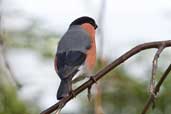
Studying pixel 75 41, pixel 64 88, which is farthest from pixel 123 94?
pixel 64 88

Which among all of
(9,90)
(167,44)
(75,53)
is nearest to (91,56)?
(75,53)

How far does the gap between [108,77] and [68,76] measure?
3.21ft

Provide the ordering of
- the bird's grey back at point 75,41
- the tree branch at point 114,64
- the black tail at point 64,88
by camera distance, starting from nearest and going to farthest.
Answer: the tree branch at point 114,64 < the black tail at point 64,88 < the bird's grey back at point 75,41

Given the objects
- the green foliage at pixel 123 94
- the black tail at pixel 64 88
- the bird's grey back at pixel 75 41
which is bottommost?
the green foliage at pixel 123 94

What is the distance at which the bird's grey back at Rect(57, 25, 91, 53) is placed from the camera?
8.23 feet

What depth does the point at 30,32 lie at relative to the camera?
3.05m

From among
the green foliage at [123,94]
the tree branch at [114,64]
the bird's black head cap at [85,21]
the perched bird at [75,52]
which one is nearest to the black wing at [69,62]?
the perched bird at [75,52]

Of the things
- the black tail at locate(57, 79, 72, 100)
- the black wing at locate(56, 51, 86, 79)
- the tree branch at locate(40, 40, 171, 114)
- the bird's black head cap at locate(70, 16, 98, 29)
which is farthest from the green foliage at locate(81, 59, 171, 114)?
the tree branch at locate(40, 40, 171, 114)

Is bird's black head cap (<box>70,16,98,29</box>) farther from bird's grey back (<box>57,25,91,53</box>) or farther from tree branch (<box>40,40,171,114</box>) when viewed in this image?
tree branch (<box>40,40,171,114</box>)

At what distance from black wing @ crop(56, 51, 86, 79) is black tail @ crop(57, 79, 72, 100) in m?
0.04

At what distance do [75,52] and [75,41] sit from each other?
4.7 inches

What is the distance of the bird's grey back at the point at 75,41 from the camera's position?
98.8 inches

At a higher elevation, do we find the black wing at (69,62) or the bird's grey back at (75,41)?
the bird's grey back at (75,41)

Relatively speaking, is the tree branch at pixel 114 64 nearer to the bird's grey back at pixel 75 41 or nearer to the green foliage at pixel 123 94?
the bird's grey back at pixel 75 41
